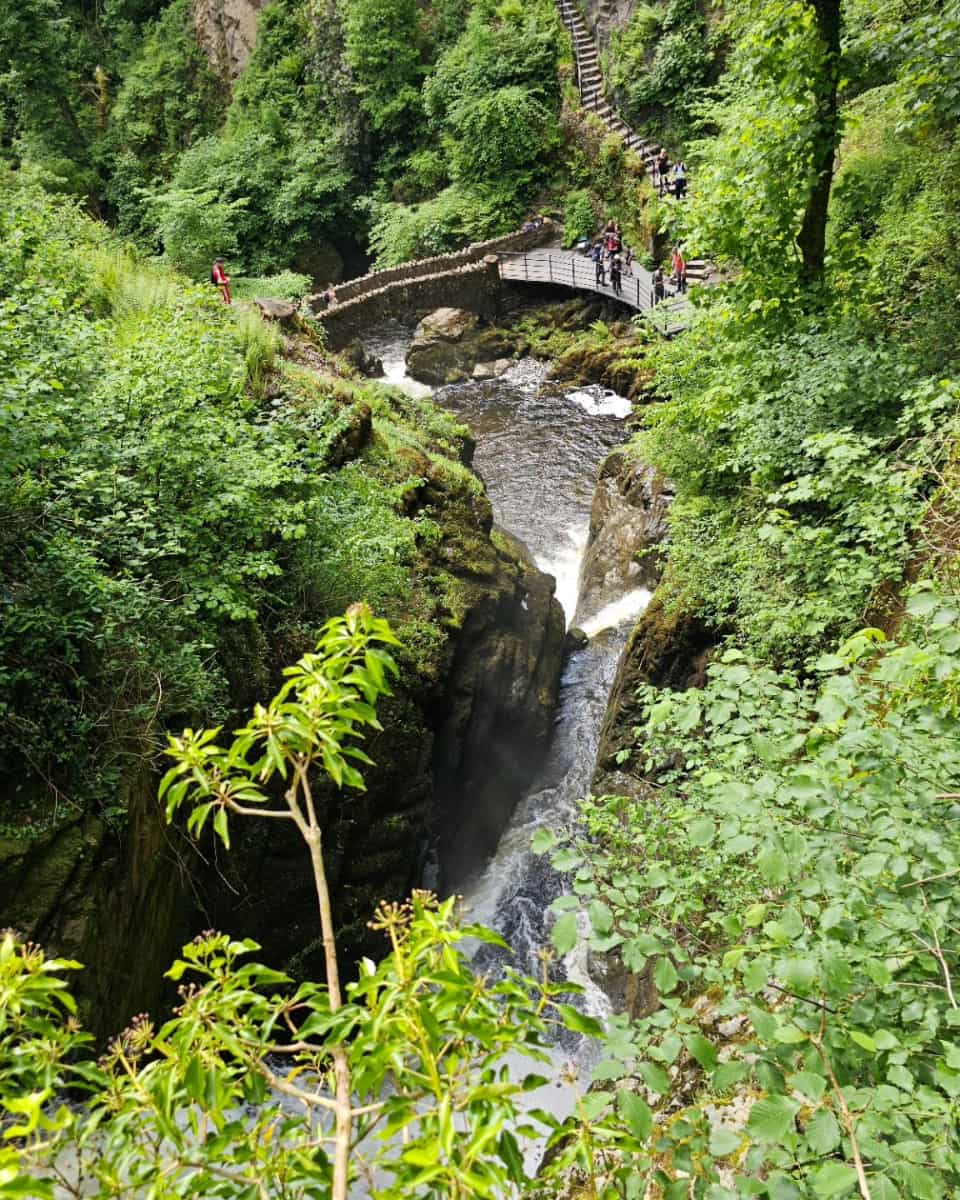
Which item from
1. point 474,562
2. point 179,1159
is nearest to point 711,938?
point 179,1159

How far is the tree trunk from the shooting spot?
20.8 feet

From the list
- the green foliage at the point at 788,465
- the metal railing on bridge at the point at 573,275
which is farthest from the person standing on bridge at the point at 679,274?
the green foliage at the point at 788,465

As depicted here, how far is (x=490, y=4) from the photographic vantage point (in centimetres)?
2381

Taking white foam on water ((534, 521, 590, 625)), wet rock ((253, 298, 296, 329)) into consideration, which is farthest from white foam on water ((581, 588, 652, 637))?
wet rock ((253, 298, 296, 329))

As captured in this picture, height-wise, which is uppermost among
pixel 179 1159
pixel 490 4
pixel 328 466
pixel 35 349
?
pixel 490 4

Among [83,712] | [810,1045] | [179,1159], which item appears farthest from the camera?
[83,712]

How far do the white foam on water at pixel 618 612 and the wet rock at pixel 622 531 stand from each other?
0.10 metres

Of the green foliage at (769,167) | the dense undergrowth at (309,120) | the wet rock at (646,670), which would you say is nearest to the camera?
the green foliage at (769,167)

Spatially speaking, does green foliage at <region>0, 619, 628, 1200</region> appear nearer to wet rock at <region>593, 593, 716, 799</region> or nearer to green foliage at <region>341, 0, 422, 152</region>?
wet rock at <region>593, 593, 716, 799</region>

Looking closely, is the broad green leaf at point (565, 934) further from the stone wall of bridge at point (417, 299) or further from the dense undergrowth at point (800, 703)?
the stone wall of bridge at point (417, 299)

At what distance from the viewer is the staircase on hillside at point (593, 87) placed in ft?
66.9

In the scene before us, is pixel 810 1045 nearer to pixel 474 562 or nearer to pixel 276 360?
pixel 474 562

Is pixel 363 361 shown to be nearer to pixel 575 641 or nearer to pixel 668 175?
pixel 668 175

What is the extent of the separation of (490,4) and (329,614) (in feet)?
84.7
